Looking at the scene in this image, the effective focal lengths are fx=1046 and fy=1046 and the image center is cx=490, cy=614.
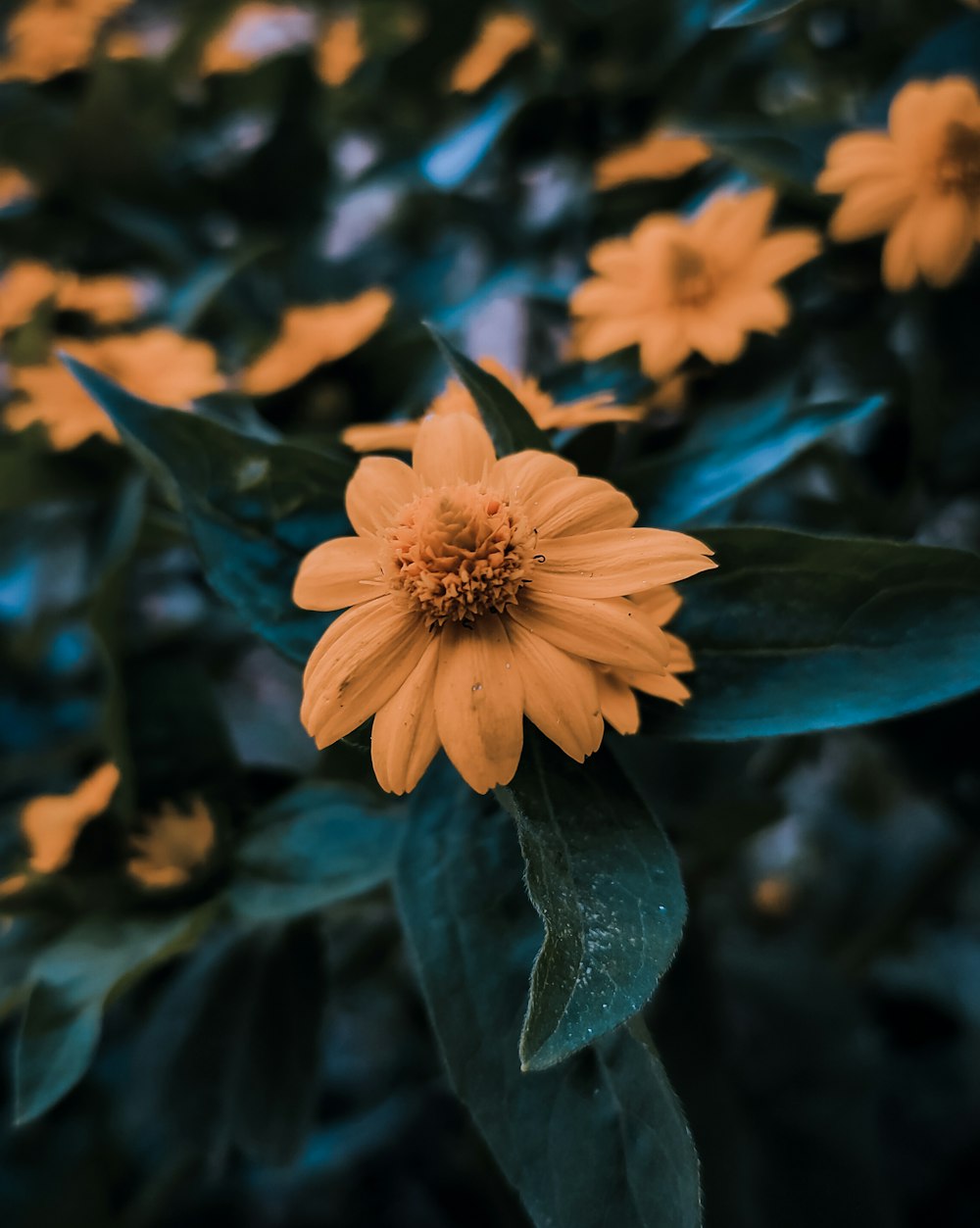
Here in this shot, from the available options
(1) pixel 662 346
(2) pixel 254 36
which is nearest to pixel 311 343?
(1) pixel 662 346

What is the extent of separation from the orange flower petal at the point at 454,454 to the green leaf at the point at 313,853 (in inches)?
7.8

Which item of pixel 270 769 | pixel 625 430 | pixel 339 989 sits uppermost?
pixel 625 430

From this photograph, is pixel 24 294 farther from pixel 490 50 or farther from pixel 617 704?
pixel 617 704

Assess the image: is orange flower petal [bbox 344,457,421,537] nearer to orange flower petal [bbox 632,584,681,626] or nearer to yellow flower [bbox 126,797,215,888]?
orange flower petal [bbox 632,584,681,626]

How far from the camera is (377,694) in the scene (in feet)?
1.19

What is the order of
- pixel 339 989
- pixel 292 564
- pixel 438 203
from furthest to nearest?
1. pixel 438 203
2. pixel 339 989
3. pixel 292 564

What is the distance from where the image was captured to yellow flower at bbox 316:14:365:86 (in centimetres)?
103

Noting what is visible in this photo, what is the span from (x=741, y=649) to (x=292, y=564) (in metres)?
0.20

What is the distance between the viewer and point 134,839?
1.97 feet

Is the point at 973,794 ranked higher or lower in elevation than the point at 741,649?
lower

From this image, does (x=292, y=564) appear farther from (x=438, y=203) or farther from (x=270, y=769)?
(x=438, y=203)

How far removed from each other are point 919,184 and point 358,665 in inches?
17.2

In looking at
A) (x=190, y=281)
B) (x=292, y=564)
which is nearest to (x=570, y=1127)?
(x=292, y=564)

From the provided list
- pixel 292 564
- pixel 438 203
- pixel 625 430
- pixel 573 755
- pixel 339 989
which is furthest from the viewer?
pixel 438 203
